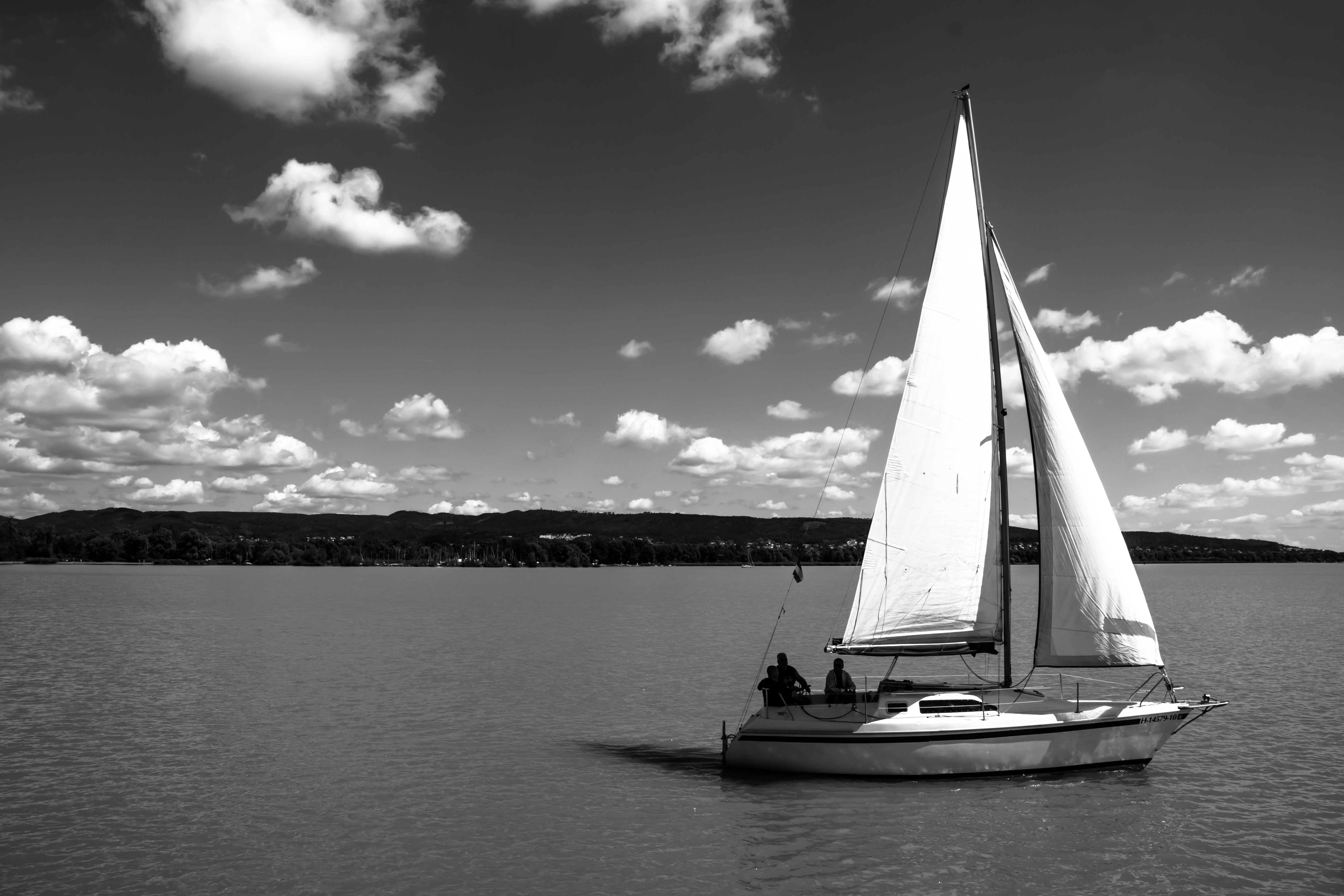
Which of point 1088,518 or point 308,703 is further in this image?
point 308,703

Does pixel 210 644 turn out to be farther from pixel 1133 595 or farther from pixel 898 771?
pixel 1133 595

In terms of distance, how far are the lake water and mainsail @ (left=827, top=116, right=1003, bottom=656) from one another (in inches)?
150

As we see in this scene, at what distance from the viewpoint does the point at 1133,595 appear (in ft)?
72.1

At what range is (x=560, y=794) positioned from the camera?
22.1m

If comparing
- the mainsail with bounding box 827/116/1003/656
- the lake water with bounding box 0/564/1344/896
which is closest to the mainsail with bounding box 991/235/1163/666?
the mainsail with bounding box 827/116/1003/656

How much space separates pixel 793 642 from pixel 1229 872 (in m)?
41.5

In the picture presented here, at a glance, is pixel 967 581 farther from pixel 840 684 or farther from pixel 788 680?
pixel 788 680

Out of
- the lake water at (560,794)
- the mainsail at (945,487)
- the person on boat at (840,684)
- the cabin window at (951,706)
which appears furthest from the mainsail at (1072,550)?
the person on boat at (840,684)

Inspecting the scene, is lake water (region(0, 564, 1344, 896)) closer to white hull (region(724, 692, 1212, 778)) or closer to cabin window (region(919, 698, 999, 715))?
white hull (region(724, 692, 1212, 778))

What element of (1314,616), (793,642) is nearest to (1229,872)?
(793,642)

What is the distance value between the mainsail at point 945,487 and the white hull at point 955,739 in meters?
1.72

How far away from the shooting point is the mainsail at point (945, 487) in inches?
853

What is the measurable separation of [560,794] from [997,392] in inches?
564

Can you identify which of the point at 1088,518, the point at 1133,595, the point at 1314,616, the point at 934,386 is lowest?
the point at 1314,616
